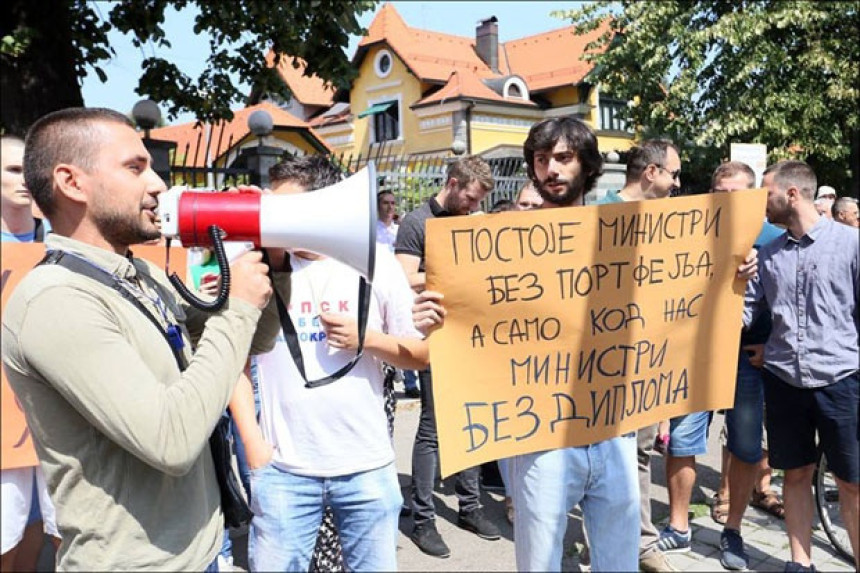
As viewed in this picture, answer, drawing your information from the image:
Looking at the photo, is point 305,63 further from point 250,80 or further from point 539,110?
point 539,110

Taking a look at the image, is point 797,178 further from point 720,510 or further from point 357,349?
point 357,349

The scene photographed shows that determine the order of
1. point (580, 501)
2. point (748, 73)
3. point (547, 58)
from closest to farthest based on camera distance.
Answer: point (580, 501) < point (748, 73) < point (547, 58)

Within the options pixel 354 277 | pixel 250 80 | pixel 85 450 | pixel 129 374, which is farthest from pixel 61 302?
pixel 250 80

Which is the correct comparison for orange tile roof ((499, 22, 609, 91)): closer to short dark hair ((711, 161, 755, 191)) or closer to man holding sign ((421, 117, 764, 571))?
short dark hair ((711, 161, 755, 191))

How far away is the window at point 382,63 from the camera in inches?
1186

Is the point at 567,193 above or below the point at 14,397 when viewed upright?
above

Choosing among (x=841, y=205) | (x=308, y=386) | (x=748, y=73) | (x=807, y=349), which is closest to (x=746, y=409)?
(x=807, y=349)

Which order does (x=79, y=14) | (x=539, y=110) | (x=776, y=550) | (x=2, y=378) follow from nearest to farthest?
1. (x=2, y=378)
2. (x=776, y=550)
3. (x=79, y=14)
4. (x=539, y=110)

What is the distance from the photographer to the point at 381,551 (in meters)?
2.10

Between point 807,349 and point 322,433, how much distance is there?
2.23 metres

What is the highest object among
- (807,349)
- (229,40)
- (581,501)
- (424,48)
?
(424,48)

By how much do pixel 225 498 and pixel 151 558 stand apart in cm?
26

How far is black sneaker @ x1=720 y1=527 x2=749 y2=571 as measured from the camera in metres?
3.54

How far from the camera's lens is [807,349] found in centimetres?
318
